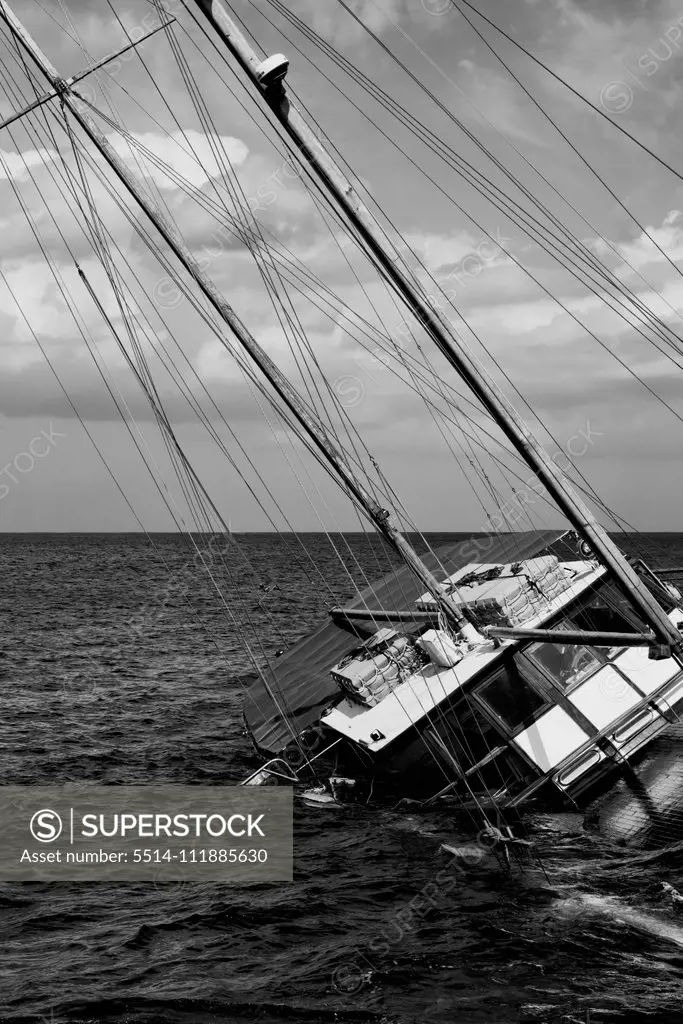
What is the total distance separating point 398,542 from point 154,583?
292 feet

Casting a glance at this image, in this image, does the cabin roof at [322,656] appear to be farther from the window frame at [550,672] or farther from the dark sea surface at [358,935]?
the window frame at [550,672]

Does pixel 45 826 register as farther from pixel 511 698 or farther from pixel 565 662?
pixel 565 662

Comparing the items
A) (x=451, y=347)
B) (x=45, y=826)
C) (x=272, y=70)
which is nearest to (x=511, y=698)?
(x=451, y=347)

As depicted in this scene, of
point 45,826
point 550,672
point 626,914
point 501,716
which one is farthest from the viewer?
point 45,826

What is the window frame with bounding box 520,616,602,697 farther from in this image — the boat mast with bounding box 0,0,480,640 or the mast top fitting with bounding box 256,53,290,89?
the mast top fitting with bounding box 256,53,290,89

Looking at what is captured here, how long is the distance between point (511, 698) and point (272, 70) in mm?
14756

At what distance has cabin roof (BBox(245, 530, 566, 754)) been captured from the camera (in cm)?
2811

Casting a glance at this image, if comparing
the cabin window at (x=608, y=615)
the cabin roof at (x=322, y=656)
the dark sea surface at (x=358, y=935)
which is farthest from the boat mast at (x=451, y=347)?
the cabin roof at (x=322, y=656)

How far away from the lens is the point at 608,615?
27.7 metres

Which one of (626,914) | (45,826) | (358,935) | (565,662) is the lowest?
(626,914)

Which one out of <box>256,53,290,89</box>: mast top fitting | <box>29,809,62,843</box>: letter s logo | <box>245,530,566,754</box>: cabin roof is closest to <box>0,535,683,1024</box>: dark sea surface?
<box>245,530,566,754</box>: cabin roof

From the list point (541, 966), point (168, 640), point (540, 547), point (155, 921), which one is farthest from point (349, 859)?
point (168, 640)

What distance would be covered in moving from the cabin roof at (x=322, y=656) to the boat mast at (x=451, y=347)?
34.4 ft

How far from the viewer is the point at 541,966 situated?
598 inches
